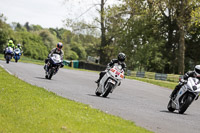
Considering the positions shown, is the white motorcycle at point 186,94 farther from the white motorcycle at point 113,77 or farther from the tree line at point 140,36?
the tree line at point 140,36

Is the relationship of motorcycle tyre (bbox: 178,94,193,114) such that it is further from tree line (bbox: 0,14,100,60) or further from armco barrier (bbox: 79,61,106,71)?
tree line (bbox: 0,14,100,60)

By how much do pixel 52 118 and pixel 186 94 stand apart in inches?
233

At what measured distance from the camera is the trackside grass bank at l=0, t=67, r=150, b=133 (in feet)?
26.5

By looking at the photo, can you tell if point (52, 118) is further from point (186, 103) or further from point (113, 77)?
point (113, 77)

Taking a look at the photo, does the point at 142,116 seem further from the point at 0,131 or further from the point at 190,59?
the point at 190,59

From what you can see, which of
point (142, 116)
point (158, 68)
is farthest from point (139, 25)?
point (142, 116)

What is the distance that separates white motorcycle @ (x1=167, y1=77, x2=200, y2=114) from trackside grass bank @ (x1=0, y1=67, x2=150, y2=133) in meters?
3.73

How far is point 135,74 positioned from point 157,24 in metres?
13.6

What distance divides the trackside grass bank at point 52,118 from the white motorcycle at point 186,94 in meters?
3.73

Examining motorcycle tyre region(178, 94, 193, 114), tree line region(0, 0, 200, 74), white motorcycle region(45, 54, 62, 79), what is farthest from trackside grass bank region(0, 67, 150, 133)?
tree line region(0, 0, 200, 74)

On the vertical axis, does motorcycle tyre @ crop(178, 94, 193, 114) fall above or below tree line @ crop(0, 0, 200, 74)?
below

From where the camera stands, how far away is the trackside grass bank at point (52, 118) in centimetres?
808

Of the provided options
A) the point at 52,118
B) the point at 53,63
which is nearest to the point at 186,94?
the point at 52,118

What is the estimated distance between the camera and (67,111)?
10.0 m
